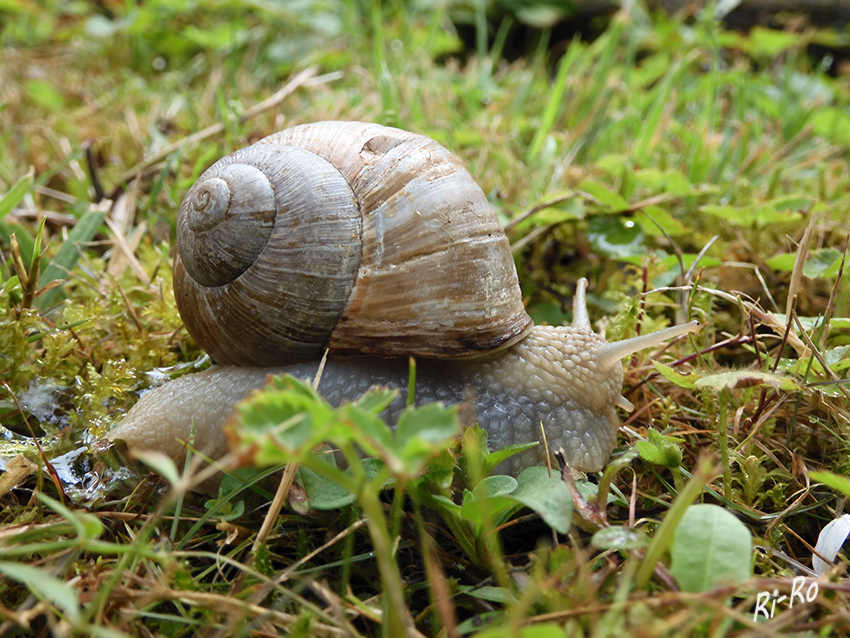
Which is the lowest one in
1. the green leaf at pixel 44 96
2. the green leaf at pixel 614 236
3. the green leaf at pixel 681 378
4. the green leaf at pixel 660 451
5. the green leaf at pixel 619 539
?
the green leaf at pixel 660 451

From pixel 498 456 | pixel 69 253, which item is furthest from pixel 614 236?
pixel 69 253

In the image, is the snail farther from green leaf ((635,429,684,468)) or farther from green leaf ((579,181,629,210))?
green leaf ((579,181,629,210))

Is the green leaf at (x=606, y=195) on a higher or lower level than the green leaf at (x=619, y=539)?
higher

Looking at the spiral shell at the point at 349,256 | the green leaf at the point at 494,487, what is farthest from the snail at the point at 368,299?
the green leaf at the point at 494,487

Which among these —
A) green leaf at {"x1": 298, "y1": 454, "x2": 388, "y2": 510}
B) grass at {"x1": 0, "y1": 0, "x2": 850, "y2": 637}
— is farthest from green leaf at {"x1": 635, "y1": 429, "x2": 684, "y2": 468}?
green leaf at {"x1": 298, "y1": 454, "x2": 388, "y2": 510}

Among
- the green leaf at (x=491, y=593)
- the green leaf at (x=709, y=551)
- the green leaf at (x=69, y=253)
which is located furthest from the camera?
the green leaf at (x=69, y=253)

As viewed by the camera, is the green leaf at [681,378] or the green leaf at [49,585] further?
the green leaf at [681,378]

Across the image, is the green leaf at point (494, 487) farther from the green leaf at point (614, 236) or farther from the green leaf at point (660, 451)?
the green leaf at point (614, 236)

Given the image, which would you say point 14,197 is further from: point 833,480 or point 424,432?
point 833,480
